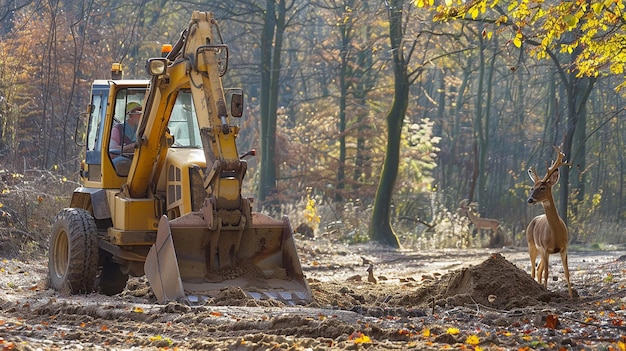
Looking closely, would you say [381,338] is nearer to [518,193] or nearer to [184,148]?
[184,148]

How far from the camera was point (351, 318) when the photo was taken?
9836 millimetres

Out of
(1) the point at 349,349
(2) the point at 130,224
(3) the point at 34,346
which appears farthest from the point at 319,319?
(2) the point at 130,224

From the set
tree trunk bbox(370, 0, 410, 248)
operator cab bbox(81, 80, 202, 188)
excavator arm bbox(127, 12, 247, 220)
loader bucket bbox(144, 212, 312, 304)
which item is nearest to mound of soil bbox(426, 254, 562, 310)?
loader bucket bbox(144, 212, 312, 304)

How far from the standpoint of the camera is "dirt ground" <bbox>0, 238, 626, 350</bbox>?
8.27m

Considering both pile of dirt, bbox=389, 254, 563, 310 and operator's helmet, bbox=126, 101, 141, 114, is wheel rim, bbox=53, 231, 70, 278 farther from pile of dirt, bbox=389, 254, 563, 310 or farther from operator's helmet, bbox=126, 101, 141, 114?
pile of dirt, bbox=389, 254, 563, 310

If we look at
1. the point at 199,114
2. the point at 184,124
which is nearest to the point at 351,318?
the point at 199,114

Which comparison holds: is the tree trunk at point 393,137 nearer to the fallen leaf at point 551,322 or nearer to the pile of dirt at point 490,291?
the pile of dirt at point 490,291

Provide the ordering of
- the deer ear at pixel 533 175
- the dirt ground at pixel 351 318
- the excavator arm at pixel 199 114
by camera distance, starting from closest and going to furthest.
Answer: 1. the dirt ground at pixel 351 318
2. the excavator arm at pixel 199 114
3. the deer ear at pixel 533 175

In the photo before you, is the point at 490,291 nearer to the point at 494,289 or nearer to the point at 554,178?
the point at 494,289

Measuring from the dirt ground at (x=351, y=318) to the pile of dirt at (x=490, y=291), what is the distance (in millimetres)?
15

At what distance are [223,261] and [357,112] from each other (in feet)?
83.5

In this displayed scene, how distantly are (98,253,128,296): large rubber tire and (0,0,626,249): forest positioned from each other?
4.44 metres

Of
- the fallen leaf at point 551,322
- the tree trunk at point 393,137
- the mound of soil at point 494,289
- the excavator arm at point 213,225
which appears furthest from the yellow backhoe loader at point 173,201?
the tree trunk at point 393,137

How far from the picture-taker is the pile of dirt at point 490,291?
1188cm
